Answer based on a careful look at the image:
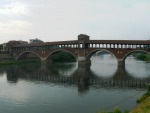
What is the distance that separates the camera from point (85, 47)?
285 feet

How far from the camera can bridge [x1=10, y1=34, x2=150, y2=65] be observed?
257 feet

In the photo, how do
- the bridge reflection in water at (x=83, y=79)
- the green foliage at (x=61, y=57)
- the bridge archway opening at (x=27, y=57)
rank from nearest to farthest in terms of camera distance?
the bridge reflection in water at (x=83, y=79) < the bridge archway opening at (x=27, y=57) < the green foliage at (x=61, y=57)

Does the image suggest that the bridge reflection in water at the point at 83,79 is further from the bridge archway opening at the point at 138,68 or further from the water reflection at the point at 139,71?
the bridge archway opening at the point at 138,68

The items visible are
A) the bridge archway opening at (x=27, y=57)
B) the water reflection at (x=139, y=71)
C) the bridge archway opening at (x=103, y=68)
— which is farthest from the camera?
the bridge archway opening at (x=27, y=57)

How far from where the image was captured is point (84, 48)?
8544 cm

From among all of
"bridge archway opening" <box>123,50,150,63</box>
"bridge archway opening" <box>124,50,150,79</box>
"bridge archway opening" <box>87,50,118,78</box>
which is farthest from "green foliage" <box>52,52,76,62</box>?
"bridge archway opening" <box>124,50,150,79</box>

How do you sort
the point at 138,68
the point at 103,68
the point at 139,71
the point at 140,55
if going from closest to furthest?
the point at 139,71, the point at 138,68, the point at 103,68, the point at 140,55

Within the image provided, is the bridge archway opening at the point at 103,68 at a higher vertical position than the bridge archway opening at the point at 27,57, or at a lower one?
lower

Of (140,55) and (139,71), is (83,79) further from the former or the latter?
(140,55)

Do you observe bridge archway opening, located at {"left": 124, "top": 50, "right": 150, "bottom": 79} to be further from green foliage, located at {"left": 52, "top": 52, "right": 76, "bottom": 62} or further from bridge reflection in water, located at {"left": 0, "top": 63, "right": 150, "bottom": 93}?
green foliage, located at {"left": 52, "top": 52, "right": 76, "bottom": 62}

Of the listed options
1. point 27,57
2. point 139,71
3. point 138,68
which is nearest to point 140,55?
point 27,57

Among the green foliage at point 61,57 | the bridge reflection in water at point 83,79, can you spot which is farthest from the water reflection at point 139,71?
the green foliage at point 61,57

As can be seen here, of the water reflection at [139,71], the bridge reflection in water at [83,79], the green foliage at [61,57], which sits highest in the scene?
the green foliage at [61,57]

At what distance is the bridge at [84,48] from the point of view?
7838 cm
